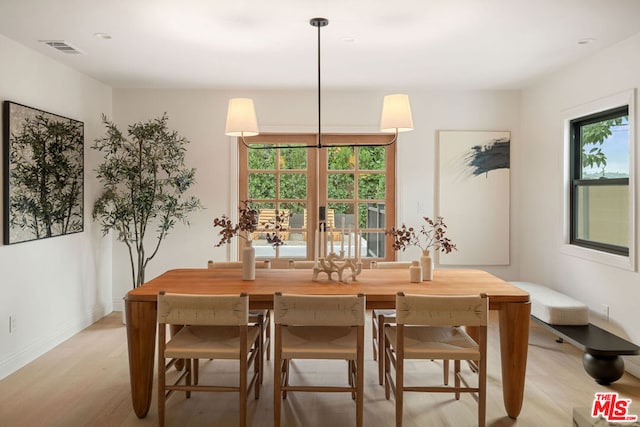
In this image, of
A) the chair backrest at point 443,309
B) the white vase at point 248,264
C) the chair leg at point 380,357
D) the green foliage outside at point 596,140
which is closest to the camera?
the chair backrest at point 443,309

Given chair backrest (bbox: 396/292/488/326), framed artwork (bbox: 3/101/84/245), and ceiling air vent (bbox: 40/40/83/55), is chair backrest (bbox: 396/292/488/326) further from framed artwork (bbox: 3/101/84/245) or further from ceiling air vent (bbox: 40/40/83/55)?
ceiling air vent (bbox: 40/40/83/55)

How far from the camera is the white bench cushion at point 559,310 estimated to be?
12.5 ft

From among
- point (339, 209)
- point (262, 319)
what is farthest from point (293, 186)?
point (262, 319)

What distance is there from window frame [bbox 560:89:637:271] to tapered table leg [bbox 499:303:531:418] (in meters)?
1.40

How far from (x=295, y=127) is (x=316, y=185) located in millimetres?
673

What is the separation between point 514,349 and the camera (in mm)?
2713

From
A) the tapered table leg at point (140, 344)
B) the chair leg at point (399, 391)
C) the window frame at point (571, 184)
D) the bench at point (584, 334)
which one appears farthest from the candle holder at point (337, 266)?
the window frame at point (571, 184)

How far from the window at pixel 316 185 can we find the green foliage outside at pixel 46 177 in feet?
5.49

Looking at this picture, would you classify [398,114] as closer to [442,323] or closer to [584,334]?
[442,323]

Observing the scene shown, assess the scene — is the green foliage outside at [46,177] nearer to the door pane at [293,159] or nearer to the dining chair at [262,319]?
the dining chair at [262,319]

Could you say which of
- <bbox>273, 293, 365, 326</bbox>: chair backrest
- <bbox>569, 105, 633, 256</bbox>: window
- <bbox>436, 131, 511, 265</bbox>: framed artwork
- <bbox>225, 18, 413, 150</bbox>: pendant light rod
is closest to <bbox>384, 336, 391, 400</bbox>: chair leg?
<bbox>273, 293, 365, 326</bbox>: chair backrest

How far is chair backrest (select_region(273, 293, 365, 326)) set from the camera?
2.53 metres

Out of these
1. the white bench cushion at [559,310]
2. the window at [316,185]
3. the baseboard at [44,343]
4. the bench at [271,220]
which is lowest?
the baseboard at [44,343]

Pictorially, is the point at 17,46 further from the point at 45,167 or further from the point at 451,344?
the point at 451,344
